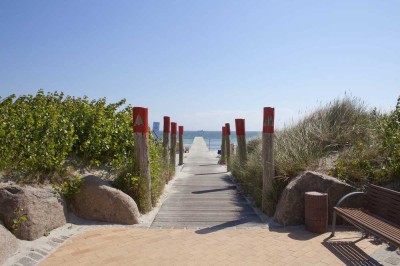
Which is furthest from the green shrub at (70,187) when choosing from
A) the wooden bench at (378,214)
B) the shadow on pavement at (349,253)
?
the wooden bench at (378,214)

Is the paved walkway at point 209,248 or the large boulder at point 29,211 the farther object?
the large boulder at point 29,211

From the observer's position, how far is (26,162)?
5457 mm

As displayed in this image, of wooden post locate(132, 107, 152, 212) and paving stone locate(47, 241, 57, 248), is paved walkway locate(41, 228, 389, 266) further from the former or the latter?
wooden post locate(132, 107, 152, 212)

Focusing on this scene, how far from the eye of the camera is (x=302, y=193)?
5.70m

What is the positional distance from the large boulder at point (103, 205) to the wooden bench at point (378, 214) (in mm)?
3461

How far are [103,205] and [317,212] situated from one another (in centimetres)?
366

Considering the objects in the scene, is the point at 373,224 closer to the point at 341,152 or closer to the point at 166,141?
the point at 341,152

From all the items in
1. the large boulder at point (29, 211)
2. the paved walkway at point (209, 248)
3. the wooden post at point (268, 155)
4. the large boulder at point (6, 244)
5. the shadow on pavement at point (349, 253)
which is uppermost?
the wooden post at point (268, 155)

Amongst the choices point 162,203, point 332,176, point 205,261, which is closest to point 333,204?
point 332,176

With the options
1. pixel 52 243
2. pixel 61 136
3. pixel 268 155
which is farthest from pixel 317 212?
pixel 61 136

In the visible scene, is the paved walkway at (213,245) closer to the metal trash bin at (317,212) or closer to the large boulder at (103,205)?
the metal trash bin at (317,212)

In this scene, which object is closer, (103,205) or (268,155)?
(103,205)

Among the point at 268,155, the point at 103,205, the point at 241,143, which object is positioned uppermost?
the point at 241,143

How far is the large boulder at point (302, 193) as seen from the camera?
5652 mm
